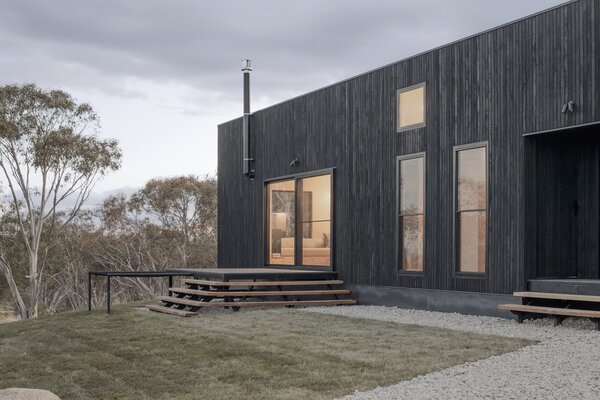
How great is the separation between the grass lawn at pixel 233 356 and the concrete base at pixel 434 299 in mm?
1530

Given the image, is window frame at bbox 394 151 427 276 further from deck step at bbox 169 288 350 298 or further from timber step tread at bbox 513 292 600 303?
timber step tread at bbox 513 292 600 303

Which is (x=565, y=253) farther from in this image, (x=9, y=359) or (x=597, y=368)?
(x=9, y=359)

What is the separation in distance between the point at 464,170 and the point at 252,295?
386 cm

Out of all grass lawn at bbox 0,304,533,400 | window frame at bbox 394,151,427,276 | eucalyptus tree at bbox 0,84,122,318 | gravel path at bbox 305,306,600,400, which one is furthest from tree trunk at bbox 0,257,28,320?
gravel path at bbox 305,306,600,400

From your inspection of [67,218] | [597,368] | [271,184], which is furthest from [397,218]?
[67,218]

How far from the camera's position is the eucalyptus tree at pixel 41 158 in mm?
21578

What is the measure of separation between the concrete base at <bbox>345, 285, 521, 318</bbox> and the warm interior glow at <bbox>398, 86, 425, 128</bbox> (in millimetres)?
2603

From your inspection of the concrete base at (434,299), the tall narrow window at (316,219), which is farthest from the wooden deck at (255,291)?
the tall narrow window at (316,219)

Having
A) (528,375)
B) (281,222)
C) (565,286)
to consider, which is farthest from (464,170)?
(281,222)

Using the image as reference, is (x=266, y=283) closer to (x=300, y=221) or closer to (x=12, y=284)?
(x=300, y=221)

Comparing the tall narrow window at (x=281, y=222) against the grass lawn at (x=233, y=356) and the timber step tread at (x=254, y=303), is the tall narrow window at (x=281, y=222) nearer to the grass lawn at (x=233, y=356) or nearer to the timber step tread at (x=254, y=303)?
the timber step tread at (x=254, y=303)

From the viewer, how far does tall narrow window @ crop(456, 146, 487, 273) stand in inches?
386

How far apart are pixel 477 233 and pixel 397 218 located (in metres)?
1.68

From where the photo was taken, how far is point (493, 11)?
13.1 m
